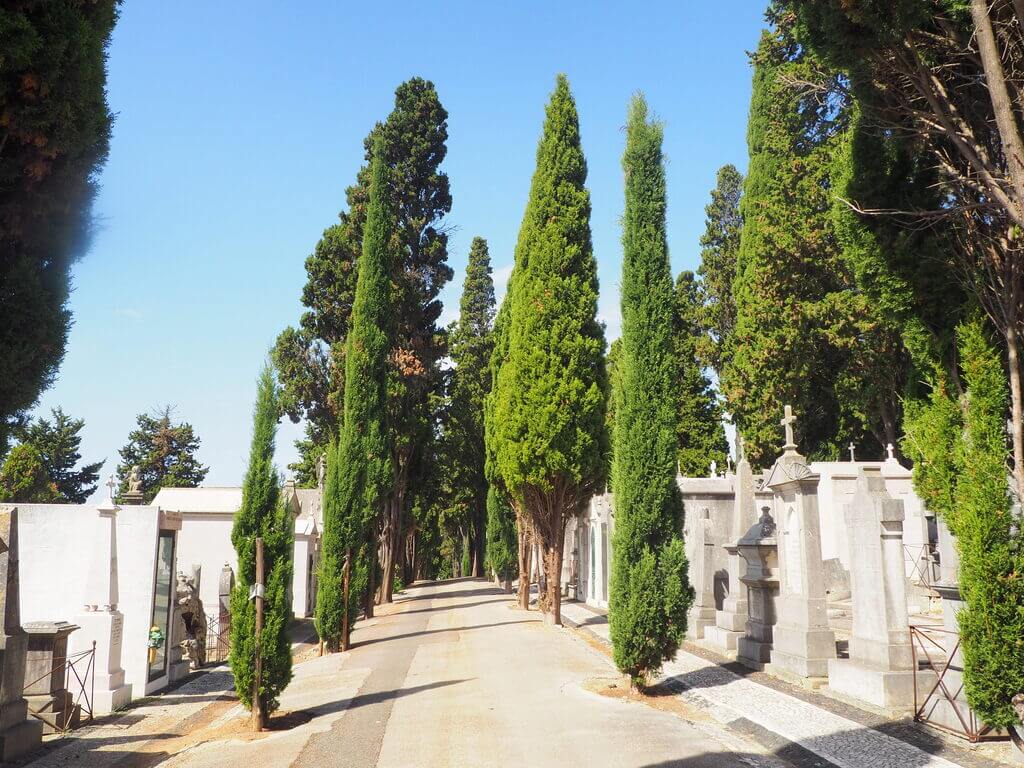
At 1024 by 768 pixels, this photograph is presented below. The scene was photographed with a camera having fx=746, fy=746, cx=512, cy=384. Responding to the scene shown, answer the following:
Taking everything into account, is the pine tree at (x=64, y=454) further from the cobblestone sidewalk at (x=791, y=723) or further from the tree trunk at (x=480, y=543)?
the cobblestone sidewalk at (x=791, y=723)

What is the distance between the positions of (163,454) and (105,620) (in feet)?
182

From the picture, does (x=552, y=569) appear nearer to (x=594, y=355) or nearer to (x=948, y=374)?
(x=594, y=355)

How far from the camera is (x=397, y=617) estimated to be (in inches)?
877

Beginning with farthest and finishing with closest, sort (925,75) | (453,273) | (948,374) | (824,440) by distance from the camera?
(453,273) → (824,440) → (948,374) → (925,75)

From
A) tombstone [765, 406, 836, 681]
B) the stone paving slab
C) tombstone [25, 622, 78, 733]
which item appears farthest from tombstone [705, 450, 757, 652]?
tombstone [25, 622, 78, 733]

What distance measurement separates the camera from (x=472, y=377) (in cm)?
3825

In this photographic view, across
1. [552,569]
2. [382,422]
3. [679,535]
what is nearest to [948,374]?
[679,535]

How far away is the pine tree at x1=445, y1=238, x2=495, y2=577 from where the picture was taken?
3700 cm

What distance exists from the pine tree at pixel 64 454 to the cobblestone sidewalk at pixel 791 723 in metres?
46.9

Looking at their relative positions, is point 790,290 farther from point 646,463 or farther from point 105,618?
point 105,618

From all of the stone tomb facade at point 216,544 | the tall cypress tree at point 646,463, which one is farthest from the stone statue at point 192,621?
the tall cypress tree at point 646,463

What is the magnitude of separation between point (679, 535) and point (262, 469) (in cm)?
564

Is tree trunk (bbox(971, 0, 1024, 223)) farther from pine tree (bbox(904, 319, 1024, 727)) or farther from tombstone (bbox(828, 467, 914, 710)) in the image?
tombstone (bbox(828, 467, 914, 710))

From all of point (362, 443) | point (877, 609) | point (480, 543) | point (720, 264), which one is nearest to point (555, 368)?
point (362, 443)
